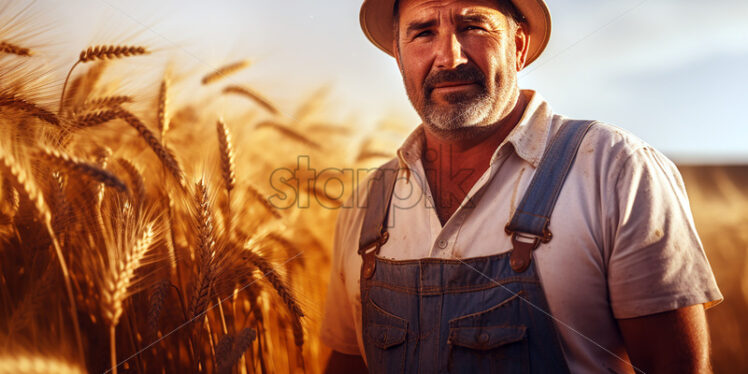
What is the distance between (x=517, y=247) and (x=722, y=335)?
1.43m

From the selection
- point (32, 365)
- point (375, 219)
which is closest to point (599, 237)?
point (375, 219)

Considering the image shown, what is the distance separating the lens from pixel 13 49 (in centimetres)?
124

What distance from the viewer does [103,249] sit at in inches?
49.8

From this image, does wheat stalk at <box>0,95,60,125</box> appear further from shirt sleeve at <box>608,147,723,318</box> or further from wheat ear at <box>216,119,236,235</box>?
shirt sleeve at <box>608,147,723,318</box>

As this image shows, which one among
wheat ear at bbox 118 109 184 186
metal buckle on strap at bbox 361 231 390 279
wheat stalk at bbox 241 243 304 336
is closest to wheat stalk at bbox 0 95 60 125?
wheat ear at bbox 118 109 184 186

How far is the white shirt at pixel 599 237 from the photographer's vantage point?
1073mm

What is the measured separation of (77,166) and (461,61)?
105 centimetres

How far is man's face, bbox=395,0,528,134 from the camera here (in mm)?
1391

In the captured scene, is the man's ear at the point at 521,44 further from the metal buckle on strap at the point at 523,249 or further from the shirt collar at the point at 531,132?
the metal buckle on strap at the point at 523,249

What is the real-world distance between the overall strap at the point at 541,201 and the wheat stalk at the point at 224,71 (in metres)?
1.30

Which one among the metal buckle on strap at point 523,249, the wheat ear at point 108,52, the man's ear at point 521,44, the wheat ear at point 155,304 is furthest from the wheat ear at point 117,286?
the man's ear at point 521,44

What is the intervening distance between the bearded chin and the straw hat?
36 centimetres

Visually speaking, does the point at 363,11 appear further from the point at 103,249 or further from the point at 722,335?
the point at 722,335

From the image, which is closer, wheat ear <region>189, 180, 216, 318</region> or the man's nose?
wheat ear <region>189, 180, 216, 318</region>
